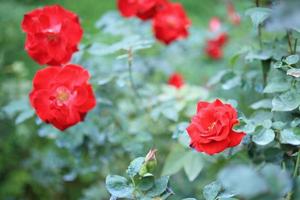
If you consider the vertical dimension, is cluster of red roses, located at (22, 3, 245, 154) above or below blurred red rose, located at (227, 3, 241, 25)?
above

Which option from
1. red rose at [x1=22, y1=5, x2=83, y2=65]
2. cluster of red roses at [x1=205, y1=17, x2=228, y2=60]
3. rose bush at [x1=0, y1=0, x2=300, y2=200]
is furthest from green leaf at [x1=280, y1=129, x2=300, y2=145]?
cluster of red roses at [x1=205, y1=17, x2=228, y2=60]

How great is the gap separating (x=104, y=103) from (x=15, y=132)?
557 mm

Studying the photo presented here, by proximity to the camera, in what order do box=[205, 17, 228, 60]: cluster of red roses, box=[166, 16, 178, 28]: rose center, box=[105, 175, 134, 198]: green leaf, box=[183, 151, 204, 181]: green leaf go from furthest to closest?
box=[205, 17, 228, 60]: cluster of red roses, box=[166, 16, 178, 28]: rose center, box=[183, 151, 204, 181]: green leaf, box=[105, 175, 134, 198]: green leaf

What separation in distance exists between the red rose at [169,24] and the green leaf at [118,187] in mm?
773

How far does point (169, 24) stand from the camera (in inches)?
63.7

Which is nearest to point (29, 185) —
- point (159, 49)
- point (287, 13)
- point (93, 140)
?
point (93, 140)

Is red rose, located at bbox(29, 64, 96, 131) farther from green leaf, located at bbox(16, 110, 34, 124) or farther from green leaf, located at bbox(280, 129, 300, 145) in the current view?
green leaf, located at bbox(280, 129, 300, 145)

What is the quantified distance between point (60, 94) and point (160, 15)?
577 mm

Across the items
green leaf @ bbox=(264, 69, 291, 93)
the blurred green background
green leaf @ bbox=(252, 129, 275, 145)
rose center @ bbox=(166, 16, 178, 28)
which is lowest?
the blurred green background

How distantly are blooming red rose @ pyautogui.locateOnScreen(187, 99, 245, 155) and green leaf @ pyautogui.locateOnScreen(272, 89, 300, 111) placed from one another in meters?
0.10

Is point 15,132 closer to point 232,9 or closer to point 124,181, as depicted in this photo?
point 124,181

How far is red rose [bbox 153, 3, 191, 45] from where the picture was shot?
163 centimetres

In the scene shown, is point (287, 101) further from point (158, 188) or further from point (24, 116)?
point (24, 116)

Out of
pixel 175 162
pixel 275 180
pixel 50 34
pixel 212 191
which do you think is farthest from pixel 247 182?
pixel 175 162
